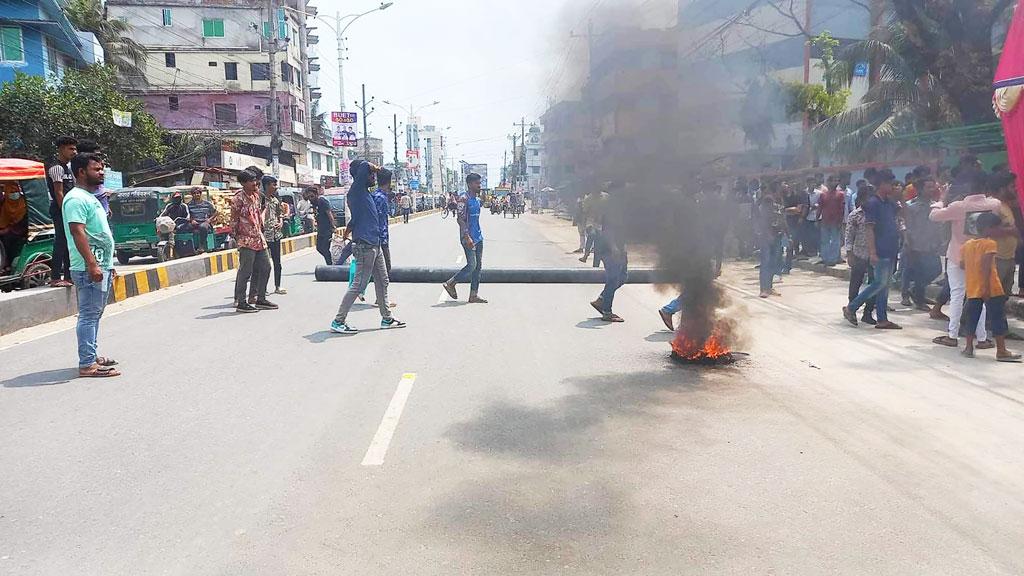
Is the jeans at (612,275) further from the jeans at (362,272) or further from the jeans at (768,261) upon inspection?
the jeans at (768,261)

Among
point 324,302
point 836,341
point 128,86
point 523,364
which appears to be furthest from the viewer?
point 128,86

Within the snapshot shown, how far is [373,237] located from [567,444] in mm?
4283

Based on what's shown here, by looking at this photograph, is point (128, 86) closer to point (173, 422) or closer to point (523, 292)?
point (523, 292)

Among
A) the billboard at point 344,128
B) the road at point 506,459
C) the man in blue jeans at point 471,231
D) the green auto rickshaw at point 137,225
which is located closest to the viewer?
the road at point 506,459

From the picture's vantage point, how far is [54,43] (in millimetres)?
29250

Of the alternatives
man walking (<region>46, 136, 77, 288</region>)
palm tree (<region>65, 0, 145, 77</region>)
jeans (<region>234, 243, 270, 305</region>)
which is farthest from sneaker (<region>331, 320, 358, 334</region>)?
palm tree (<region>65, 0, 145, 77</region>)

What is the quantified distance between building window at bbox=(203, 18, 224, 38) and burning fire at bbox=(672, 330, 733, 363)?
177ft

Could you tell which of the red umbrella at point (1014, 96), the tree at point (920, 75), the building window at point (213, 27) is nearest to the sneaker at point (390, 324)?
the red umbrella at point (1014, 96)

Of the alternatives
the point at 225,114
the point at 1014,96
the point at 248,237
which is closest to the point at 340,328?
the point at 248,237

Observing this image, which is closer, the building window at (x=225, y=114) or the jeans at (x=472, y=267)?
the jeans at (x=472, y=267)

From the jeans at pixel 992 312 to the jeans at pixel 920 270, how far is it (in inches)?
104

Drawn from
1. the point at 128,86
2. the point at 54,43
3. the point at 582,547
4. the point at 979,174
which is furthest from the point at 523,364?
the point at 128,86

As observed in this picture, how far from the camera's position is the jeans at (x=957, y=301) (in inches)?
293

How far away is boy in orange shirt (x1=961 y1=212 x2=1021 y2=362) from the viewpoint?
22.7 feet
